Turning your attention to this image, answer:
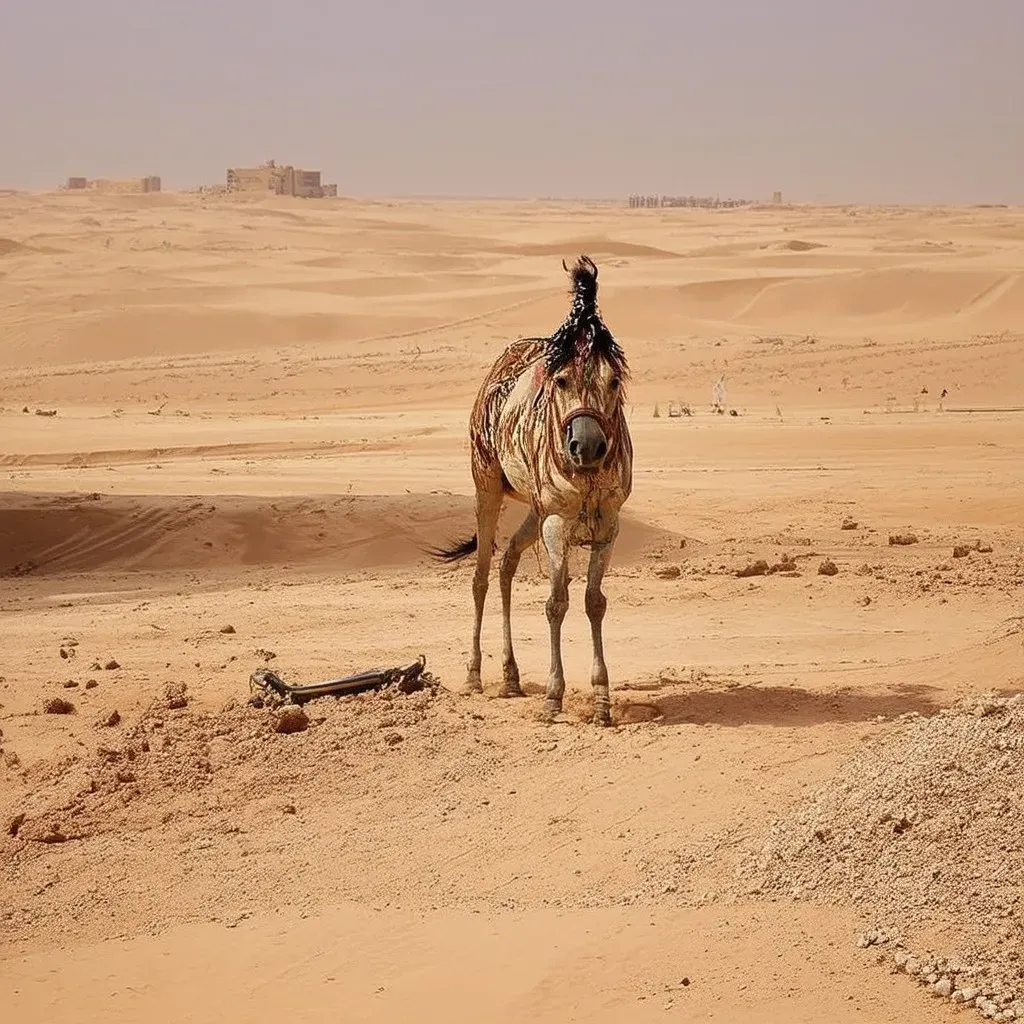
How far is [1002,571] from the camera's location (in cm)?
1353

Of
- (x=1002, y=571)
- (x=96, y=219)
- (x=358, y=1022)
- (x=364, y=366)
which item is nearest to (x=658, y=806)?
(x=358, y=1022)

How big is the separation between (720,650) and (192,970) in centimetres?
546

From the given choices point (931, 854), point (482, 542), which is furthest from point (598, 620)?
point (931, 854)

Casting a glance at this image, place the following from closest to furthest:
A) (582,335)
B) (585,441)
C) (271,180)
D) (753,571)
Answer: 1. (585,441)
2. (582,335)
3. (753,571)
4. (271,180)

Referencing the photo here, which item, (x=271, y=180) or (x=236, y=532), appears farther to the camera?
(x=271, y=180)

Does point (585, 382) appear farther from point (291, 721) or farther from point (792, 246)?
point (792, 246)

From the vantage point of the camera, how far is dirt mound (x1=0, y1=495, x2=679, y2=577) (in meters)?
15.5

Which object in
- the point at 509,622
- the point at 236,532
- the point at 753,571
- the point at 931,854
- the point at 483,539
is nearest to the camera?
the point at 931,854

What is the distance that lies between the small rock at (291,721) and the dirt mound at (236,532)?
6341 millimetres

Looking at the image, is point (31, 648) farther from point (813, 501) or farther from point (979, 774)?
point (813, 501)

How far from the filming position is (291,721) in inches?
348

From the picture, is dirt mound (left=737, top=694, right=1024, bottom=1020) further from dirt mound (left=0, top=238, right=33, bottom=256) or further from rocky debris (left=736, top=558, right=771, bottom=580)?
dirt mound (left=0, top=238, right=33, bottom=256)

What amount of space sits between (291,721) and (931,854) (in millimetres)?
3655

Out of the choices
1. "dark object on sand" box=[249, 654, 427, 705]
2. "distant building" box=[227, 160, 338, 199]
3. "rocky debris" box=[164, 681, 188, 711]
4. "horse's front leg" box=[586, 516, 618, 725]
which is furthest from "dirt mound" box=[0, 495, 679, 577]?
"distant building" box=[227, 160, 338, 199]
